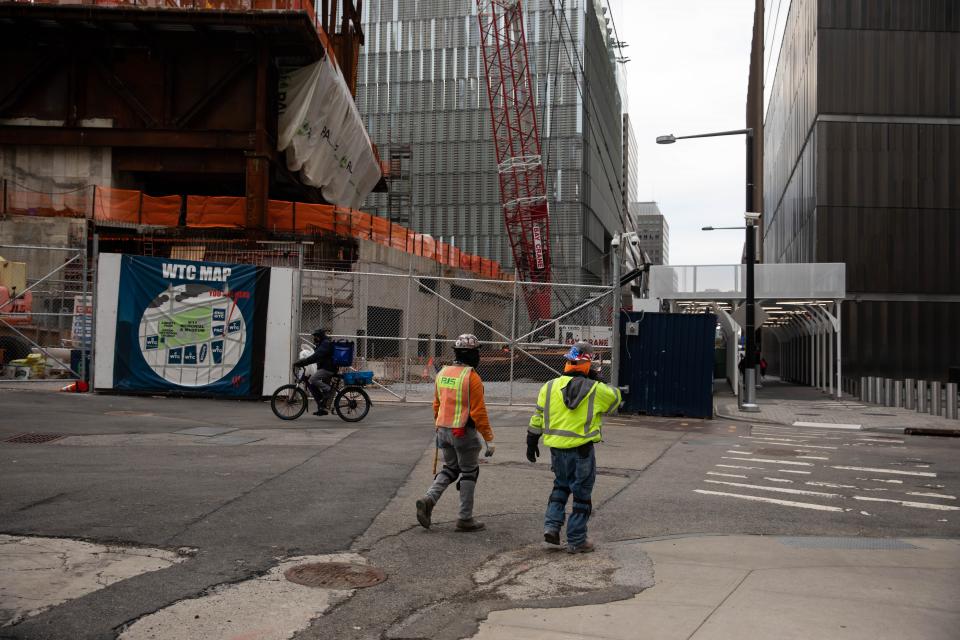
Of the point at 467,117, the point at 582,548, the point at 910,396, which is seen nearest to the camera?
the point at 582,548

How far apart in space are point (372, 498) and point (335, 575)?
2.77 meters

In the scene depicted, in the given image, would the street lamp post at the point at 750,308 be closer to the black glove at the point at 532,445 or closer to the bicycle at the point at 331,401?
the bicycle at the point at 331,401

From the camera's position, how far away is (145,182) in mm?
37344

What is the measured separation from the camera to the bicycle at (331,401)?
15.8 m

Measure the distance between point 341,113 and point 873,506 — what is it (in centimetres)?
3360

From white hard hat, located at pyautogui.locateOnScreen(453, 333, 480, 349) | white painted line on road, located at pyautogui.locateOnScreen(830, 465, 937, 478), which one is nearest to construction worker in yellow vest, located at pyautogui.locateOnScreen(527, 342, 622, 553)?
white hard hat, located at pyautogui.locateOnScreen(453, 333, 480, 349)

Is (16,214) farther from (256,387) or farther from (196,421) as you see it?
(196,421)

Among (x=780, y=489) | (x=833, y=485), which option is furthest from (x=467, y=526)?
(x=833, y=485)

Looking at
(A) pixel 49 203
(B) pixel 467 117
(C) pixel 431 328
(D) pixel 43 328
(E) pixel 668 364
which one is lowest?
(E) pixel 668 364

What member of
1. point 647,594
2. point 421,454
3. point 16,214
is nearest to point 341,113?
point 16,214

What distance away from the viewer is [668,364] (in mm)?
19531

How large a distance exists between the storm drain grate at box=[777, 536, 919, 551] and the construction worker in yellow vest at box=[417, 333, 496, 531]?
2606 millimetres

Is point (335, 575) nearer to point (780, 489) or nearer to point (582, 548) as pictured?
point (582, 548)

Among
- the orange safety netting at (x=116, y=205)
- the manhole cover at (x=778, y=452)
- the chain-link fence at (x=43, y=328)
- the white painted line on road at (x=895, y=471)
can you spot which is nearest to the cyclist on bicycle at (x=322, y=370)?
the chain-link fence at (x=43, y=328)
